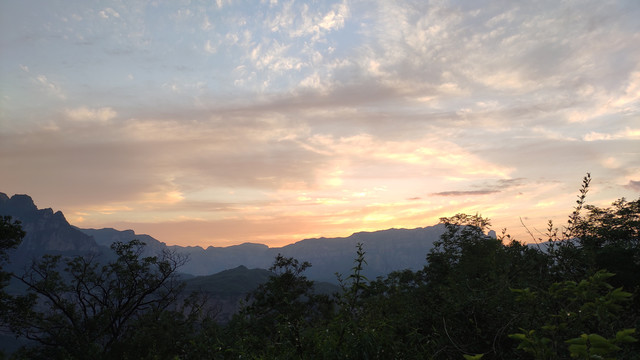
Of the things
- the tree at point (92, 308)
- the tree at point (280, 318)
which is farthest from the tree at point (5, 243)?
the tree at point (280, 318)

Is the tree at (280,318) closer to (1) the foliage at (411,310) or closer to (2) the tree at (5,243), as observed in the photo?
(1) the foliage at (411,310)

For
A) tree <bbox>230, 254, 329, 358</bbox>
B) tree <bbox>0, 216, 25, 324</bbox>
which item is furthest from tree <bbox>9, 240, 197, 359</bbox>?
tree <bbox>230, 254, 329, 358</bbox>

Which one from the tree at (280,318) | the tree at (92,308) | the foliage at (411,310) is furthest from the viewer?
the tree at (92,308)

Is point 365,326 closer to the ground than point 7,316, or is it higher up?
higher up

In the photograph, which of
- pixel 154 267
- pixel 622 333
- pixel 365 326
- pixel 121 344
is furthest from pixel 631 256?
pixel 154 267

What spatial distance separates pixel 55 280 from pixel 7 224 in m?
9.35

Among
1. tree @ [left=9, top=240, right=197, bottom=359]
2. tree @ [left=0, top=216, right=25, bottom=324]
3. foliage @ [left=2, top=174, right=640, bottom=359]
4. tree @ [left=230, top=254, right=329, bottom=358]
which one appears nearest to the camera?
foliage @ [left=2, top=174, right=640, bottom=359]

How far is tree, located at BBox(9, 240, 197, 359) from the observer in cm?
2720

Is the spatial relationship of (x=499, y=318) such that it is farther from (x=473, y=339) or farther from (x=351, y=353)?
(x=351, y=353)

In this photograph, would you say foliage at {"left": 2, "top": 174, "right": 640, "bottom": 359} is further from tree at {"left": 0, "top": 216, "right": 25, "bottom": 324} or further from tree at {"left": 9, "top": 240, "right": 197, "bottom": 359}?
tree at {"left": 0, "top": 216, "right": 25, "bottom": 324}

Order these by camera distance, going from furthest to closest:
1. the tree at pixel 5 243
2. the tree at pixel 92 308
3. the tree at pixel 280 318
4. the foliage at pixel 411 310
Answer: the tree at pixel 92 308 < the tree at pixel 5 243 < the tree at pixel 280 318 < the foliage at pixel 411 310

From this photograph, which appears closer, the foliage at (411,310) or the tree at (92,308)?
the foliage at (411,310)

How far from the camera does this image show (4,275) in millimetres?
24547

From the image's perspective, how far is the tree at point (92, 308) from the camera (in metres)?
27.2
